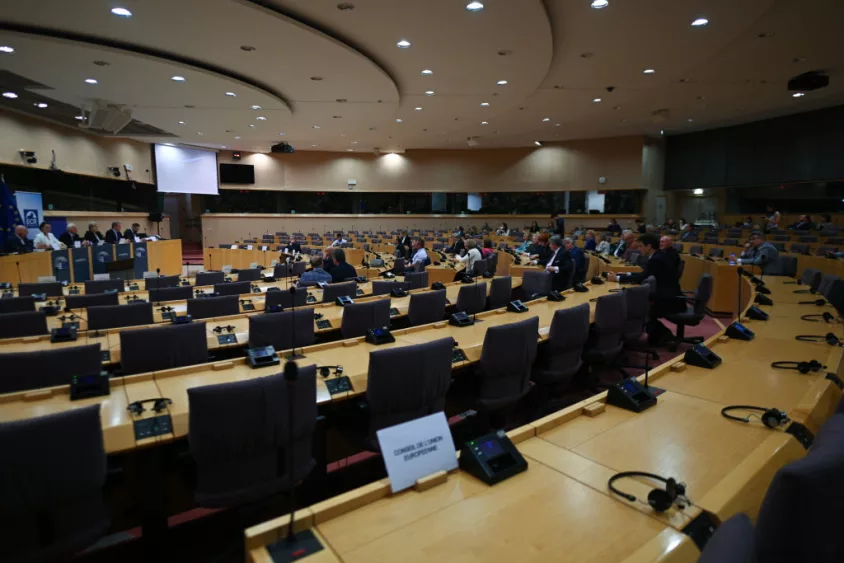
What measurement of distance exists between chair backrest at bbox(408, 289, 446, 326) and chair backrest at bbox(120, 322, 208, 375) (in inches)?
86.5

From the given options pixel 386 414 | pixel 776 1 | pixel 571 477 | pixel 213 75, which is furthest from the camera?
pixel 213 75

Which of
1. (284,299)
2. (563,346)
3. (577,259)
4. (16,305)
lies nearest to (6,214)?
(16,305)

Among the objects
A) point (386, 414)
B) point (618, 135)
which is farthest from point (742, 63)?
point (386, 414)

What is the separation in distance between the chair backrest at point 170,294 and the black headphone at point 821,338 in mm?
6511

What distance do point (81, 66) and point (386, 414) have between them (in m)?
9.35

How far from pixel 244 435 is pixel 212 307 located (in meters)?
3.27

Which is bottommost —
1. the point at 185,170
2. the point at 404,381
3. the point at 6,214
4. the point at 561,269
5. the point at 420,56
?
the point at 404,381

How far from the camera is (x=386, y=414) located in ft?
9.61

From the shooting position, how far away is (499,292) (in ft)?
23.3

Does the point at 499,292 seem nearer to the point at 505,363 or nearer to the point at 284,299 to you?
the point at 284,299

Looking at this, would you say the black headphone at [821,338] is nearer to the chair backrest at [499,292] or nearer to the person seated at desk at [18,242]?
the chair backrest at [499,292]

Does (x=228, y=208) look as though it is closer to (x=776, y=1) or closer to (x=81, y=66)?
(x=81, y=66)

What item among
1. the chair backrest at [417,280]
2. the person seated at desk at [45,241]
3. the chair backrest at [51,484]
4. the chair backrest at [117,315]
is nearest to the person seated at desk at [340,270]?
the chair backrest at [417,280]

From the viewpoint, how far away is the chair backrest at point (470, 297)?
6051mm
